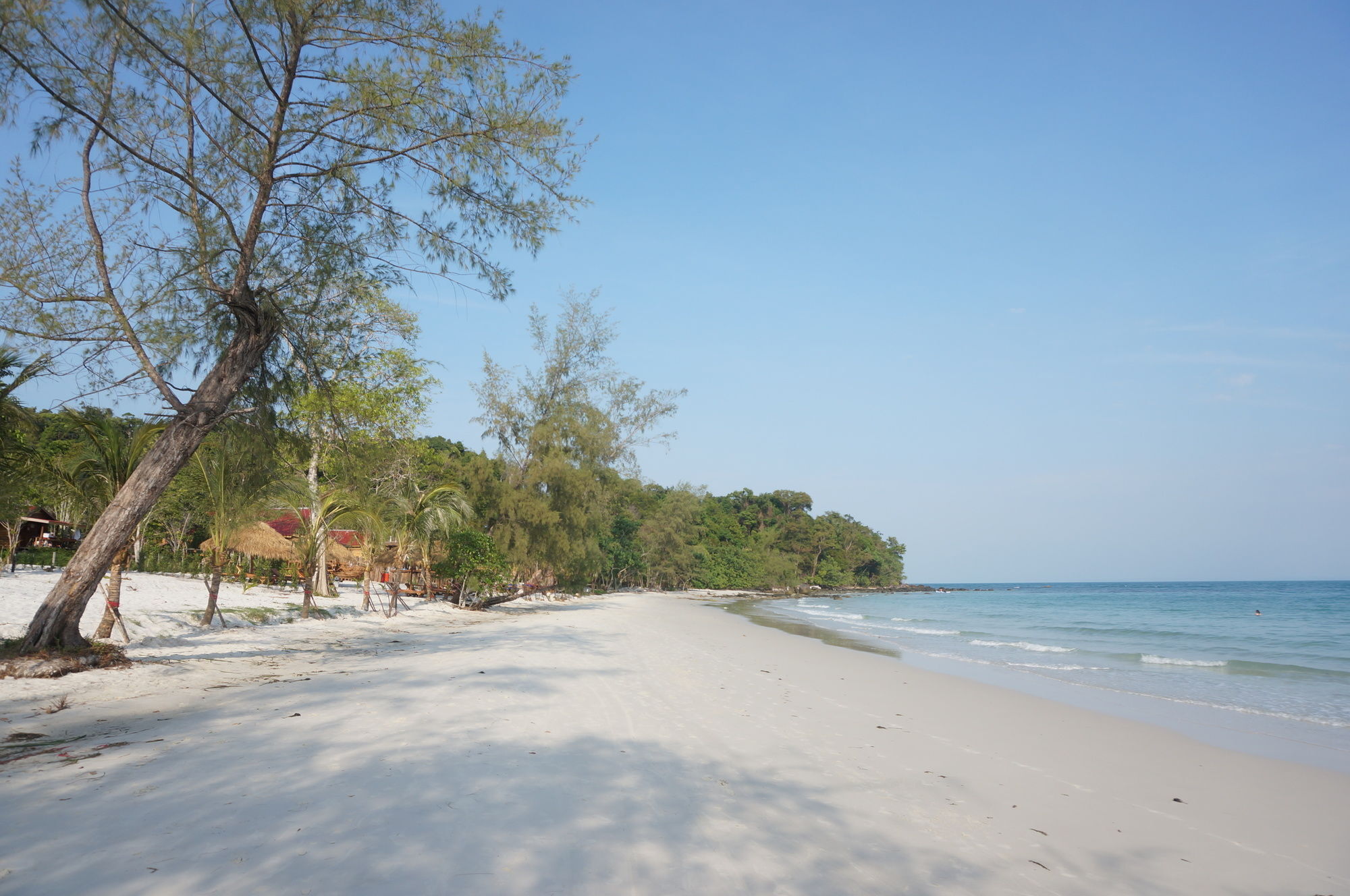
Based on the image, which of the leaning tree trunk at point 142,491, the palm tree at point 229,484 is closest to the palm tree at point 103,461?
the leaning tree trunk at point 142,491

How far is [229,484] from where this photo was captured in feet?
32.8

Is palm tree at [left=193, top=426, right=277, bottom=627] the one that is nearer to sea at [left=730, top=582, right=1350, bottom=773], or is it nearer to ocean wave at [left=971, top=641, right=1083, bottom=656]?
sea at [left=730, top=582, right=1350, bottom=773]

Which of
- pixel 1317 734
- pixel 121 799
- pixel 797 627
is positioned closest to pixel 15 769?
pixel 121 799

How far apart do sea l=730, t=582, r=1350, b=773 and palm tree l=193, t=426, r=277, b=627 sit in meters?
11.4

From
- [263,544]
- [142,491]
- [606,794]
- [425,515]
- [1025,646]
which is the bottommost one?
[1025,646]

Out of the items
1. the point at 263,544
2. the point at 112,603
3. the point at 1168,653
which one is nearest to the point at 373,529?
the point at 263,544

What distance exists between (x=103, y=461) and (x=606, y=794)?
A: 7558 millimetres

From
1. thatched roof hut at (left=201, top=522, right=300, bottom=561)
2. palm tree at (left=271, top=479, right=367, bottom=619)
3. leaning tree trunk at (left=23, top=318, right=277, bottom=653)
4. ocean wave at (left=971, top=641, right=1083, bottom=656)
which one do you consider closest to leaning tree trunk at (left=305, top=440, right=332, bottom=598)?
palm tree at (left=271, top=479, right=367, bottom=619)

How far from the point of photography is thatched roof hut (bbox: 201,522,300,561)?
15.9 m

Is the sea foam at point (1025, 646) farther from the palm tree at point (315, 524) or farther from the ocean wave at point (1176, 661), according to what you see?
the palm tree at point (315, 524)

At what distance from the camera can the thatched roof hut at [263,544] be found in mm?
15922

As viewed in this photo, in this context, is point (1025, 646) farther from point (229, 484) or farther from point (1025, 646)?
point (229, 484)

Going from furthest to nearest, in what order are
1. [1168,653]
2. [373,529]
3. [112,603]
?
[1168,653] < [373,529] < [112,603]

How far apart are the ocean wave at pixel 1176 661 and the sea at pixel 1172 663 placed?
0.05m
